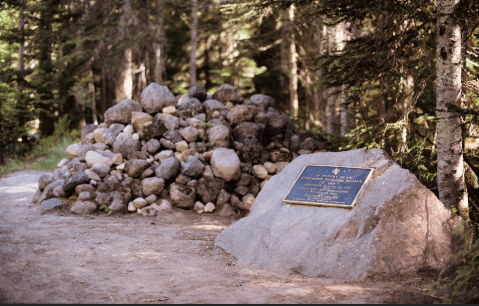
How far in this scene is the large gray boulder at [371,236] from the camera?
434 centimetres

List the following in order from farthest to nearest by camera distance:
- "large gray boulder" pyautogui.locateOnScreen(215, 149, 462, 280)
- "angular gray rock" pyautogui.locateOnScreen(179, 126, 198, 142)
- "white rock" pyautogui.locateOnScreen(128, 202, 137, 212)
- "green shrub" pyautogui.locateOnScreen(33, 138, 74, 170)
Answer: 1. "green shrub" pyautogui.locateOnScreen(33, 138, 74, 170)
2. "angular gray rock" pyautogui.locateOnScreen(179, 126, 198, 142)
3. "white rock" pyautogui.locateOnScreen(128, 202, 137, 212)
4. "large gray boulder" pyautogui.locateOnScreen(215, 149, 462, 280)

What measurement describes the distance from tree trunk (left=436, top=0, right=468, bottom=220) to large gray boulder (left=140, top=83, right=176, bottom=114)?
617 cm

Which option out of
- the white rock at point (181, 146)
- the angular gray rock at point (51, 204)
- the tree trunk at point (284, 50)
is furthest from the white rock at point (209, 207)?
the tree trunk at point (284, 50)

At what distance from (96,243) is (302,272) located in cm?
315

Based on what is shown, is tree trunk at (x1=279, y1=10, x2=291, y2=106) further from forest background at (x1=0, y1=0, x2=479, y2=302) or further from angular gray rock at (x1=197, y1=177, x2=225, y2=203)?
angular gray rock at (x1=197, y1=177, x2=225, y2=203)

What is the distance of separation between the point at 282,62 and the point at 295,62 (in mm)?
2996

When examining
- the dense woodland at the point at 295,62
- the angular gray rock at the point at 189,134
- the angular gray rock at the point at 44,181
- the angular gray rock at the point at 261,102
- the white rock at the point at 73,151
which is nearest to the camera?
the dense woodland at the point at 295,62

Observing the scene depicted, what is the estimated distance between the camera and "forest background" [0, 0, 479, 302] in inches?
247

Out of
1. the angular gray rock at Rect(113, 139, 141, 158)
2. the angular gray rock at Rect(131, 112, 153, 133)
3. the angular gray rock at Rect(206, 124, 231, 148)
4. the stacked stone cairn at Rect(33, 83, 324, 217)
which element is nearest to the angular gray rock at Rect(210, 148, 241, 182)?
the stacked stone cairn at Rect(33, 83, 324, 217)

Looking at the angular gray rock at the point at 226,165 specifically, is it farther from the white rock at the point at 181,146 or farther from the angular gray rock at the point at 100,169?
the angular gray rock at the point at 100,169

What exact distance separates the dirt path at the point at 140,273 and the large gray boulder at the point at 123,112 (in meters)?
3.04

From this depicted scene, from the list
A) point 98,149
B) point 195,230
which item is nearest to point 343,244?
point 195,230

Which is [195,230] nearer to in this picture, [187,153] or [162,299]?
[187,153]

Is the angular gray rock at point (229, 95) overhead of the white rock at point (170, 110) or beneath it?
overhead
